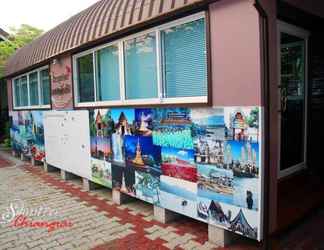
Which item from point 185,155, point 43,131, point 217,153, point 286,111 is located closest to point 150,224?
point 185,155

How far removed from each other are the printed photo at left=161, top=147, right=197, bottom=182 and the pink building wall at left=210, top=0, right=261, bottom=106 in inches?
29.0

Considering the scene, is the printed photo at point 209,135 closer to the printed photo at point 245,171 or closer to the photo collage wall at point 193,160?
the photo collage wall at point 193,160

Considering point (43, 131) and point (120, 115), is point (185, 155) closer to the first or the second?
point (120, 115)

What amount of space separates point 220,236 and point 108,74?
10.00ft

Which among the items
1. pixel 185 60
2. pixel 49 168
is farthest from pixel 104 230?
pixel 49 168

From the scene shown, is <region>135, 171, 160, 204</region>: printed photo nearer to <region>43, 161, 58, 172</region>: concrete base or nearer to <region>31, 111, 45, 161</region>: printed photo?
<region>43, 161, 58, 172</region>: concrete base

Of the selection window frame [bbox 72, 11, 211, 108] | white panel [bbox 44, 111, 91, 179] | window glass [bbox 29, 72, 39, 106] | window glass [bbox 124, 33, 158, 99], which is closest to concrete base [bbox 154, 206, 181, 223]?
window frame [bbox 72, 11, 211, 108]

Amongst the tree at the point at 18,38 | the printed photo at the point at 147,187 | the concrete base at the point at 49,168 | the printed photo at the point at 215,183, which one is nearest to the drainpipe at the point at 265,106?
the printed photo at the point at 215,183

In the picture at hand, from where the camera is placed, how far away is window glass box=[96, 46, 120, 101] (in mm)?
4707

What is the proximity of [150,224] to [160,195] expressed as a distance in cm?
40

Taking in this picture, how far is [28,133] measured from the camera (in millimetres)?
8406

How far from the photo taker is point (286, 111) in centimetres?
433

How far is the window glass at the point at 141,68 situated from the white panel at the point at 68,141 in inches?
54.0

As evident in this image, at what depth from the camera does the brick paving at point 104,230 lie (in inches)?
130
